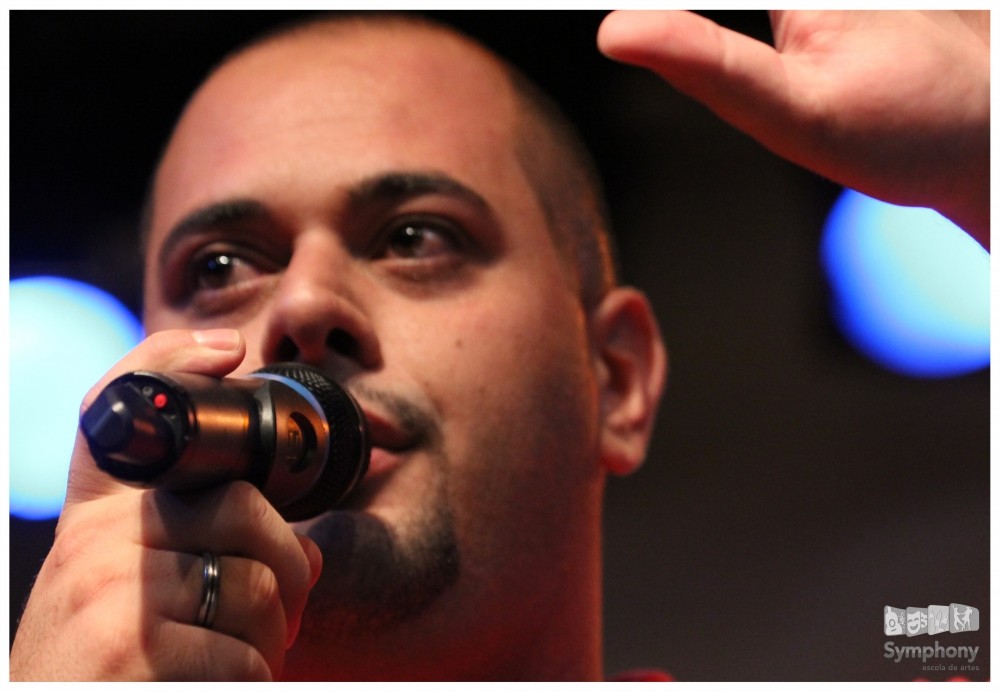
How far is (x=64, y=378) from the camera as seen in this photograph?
2238mm

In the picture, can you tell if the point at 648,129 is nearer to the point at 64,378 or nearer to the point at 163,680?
the point at 64,378

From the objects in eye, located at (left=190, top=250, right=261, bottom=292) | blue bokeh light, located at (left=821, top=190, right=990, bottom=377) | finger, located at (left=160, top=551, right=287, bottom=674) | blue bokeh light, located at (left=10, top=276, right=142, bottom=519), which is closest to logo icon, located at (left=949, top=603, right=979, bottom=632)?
A: blue bokeh light, located at (left=821, top=190, right=990, bottom=377)

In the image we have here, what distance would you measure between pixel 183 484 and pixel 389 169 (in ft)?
2.62

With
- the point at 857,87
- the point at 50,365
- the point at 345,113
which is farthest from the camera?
the point at 50,365

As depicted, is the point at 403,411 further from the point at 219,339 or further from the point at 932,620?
the point at 932,620

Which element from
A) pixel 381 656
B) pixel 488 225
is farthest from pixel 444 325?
pixel 381 656

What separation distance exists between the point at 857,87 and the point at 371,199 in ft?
2.33

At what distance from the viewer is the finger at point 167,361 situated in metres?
1.01

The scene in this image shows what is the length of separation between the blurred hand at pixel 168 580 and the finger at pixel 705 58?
0.59 meters

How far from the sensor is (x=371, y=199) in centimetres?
162

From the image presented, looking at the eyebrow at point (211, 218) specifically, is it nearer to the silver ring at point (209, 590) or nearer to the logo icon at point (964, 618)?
the silver ring at point (209, 590)

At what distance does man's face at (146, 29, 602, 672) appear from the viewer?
57.1 inches

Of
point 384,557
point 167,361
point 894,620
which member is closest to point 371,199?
point 384,557

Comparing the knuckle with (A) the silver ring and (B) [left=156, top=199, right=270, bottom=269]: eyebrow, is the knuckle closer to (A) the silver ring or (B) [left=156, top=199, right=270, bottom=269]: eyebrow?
(A) the silver ring
